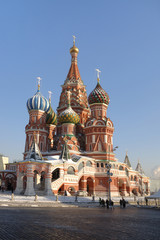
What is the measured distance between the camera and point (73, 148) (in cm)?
4428

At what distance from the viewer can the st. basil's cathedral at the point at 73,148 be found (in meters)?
36.3

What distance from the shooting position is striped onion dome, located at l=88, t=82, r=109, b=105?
47.5m

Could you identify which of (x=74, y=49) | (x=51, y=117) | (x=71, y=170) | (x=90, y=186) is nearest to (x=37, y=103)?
(x=51, y=117)

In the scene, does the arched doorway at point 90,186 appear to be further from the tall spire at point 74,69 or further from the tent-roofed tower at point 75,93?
the tall spire at point 74,69

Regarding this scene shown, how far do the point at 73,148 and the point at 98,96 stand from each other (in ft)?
37.5

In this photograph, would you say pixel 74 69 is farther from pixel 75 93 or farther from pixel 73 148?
pixel 73 148

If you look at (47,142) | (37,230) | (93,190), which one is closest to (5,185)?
(47,142)

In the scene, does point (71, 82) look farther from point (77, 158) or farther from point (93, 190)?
point (93, 190)

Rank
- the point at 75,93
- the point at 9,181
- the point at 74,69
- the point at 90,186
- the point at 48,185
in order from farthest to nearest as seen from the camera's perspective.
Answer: the point at 74,69
the point at 75,93
the point at 9,181
the point at 90,186
the point at 48,185

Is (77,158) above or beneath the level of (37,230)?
above

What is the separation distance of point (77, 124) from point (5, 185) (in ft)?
59.3

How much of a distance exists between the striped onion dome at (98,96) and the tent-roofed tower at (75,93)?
4757 mm

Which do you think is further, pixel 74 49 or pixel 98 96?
pixel 74 49

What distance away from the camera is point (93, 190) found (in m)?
41.6
